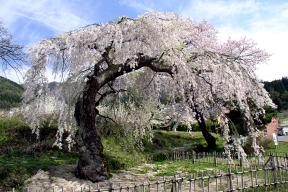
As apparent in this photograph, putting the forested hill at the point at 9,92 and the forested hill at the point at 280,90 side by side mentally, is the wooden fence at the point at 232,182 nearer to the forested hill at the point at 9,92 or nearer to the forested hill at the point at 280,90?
the forested hill at the point at 9,92

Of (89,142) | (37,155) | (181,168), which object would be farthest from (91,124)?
(181,168)

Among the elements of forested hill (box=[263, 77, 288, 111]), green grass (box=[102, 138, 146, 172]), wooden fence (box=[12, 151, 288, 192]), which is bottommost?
wooden fence (box=[12, 151, 288, 192])

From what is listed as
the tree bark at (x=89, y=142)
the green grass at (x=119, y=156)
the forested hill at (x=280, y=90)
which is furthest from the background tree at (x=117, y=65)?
the forested hill at (x=280, y=90)

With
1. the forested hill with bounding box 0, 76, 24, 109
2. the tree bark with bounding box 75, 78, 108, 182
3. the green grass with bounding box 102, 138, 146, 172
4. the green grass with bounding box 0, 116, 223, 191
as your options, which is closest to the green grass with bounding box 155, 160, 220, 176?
the green grass with bounding box 0, 116, 223, 191

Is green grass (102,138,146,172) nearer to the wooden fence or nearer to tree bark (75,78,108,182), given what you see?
tree bark (75,78,108,182)

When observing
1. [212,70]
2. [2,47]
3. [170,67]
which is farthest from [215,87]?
[2,47]

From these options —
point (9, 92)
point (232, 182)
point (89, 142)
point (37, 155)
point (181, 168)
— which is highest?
point (9, 92)

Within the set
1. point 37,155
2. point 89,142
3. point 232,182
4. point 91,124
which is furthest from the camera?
point 37,155

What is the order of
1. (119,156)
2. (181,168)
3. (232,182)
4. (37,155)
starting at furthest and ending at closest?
(119,156)
(37,155)
(181,168)
(232,182)

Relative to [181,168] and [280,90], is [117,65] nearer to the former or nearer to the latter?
[181,168]

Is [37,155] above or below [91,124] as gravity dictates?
below

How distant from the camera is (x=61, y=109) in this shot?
14430mm

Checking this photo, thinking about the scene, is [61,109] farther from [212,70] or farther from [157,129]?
[157,129]

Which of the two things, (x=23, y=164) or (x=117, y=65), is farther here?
(x=23, y=164)
